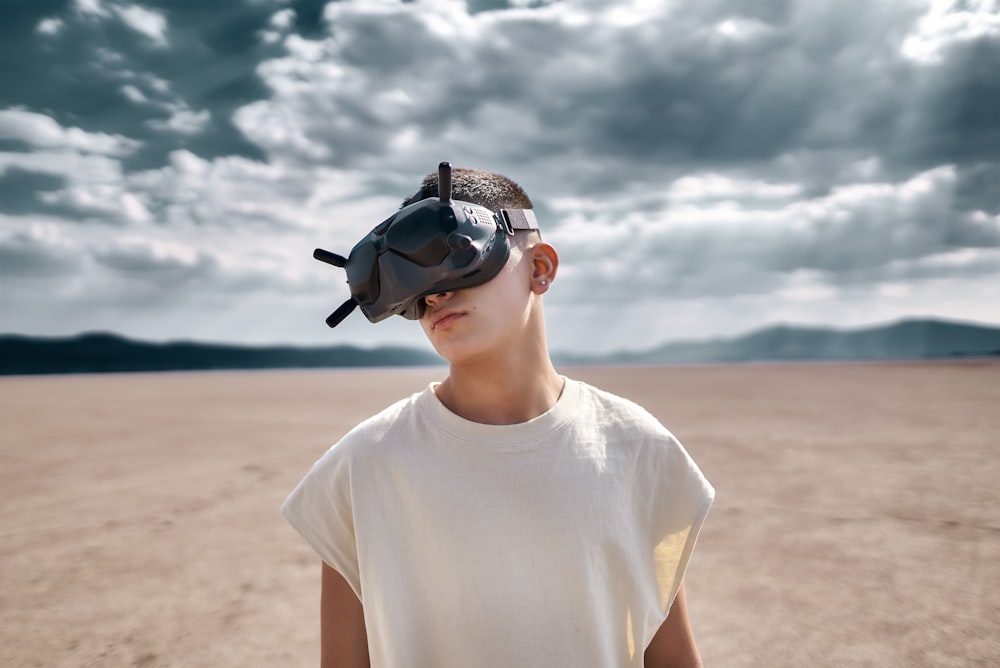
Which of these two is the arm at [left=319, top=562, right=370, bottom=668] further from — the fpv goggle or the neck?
the fpv goggle

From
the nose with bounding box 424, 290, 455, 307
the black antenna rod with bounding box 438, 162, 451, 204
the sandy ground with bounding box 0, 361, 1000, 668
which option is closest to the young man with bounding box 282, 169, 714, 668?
the nose with bounding box 424, 290, 455, 307

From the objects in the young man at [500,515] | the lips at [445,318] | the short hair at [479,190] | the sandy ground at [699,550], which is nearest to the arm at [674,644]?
the young man at [500,515]

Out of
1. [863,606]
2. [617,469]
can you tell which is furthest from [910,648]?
[617,469]

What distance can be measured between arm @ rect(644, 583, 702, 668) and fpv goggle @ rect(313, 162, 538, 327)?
2.63ft

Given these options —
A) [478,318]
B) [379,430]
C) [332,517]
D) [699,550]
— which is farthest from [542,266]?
[699,550]

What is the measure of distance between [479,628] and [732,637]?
1959 mm

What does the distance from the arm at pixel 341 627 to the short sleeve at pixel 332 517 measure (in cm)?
5

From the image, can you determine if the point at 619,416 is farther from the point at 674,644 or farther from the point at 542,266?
the point at 674,644

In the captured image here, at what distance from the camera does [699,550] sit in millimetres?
3574

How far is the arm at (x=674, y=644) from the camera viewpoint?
4.31 feet

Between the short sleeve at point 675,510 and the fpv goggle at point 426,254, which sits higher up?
the fpv goggle at point 426,254

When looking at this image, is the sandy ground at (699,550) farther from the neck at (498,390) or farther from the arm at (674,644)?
the neck at (498,390)

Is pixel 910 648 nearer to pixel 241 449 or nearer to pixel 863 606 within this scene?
pixel 863 606

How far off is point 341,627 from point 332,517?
0.77 ft
